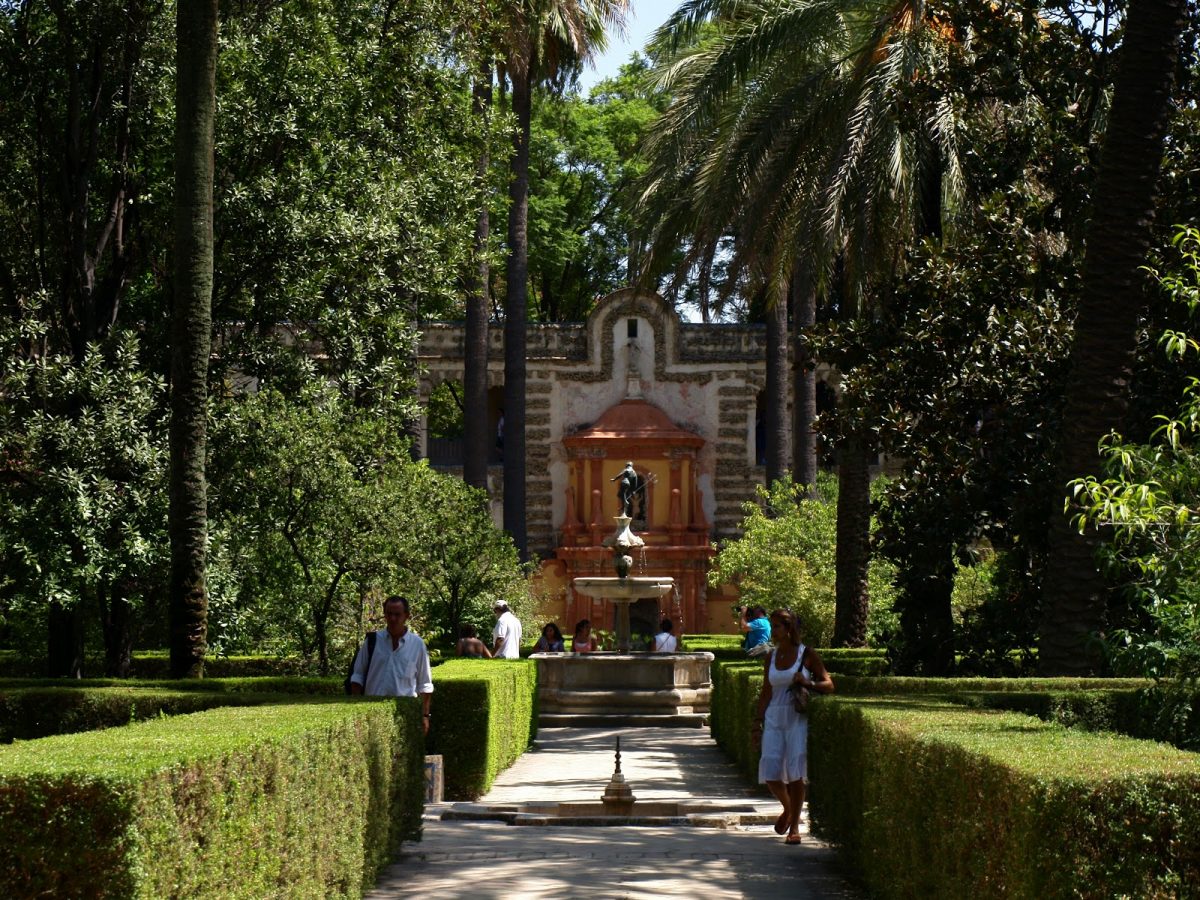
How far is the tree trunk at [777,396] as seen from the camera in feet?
110

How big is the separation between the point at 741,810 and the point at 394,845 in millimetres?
3706

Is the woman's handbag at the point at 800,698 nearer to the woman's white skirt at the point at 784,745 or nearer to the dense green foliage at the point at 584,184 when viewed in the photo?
the woman's white skirt at the point at 784,745

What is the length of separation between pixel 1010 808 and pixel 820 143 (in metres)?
14.7

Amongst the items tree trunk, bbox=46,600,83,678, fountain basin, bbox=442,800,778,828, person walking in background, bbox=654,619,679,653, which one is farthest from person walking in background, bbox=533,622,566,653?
fountain basin, bbox=442,800,778,828

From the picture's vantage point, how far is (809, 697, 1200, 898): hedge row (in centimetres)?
504

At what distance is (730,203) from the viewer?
19516 millimetres

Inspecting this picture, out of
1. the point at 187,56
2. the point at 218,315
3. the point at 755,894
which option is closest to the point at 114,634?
the point at 218,315

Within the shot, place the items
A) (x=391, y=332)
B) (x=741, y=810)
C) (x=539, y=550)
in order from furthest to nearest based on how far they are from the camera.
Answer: (x=539, y=550)
(x=391, y=332)
(x=741, y=810)

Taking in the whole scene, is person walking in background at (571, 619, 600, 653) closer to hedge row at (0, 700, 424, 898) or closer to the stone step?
the stone step

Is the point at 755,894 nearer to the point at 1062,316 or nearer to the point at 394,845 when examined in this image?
the point at 394,845

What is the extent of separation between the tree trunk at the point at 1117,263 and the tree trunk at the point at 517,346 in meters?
20.2

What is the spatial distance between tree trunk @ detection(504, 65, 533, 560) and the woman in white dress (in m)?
21.2

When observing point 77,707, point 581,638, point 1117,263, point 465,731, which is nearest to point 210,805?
point 77,707

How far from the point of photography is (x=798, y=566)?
3006cm
